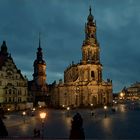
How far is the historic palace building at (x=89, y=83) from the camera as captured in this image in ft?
365

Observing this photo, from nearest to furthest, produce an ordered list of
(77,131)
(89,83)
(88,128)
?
(77,131) → (88,128) → (89,83)

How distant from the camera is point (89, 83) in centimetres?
11069

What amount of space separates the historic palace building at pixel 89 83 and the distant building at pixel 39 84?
14632mm

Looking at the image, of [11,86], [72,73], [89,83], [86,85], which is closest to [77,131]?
[11,86]

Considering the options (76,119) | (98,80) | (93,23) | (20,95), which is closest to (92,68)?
(98,80)

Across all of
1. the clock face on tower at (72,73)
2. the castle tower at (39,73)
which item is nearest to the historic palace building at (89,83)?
the clock face on tower at (72,73)

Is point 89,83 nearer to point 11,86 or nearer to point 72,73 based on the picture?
point 72,73

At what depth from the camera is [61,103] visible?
121 meters

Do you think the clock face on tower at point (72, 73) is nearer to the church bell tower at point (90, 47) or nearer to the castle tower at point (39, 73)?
the castle tower at point (39, 73)

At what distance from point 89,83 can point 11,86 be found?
30.0 m

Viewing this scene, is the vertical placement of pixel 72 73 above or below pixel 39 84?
above

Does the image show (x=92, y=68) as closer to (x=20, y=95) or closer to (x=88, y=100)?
(x=88, y=100)

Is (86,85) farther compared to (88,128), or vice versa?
(86,85)

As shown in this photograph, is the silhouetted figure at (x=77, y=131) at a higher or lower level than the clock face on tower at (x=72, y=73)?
lower
